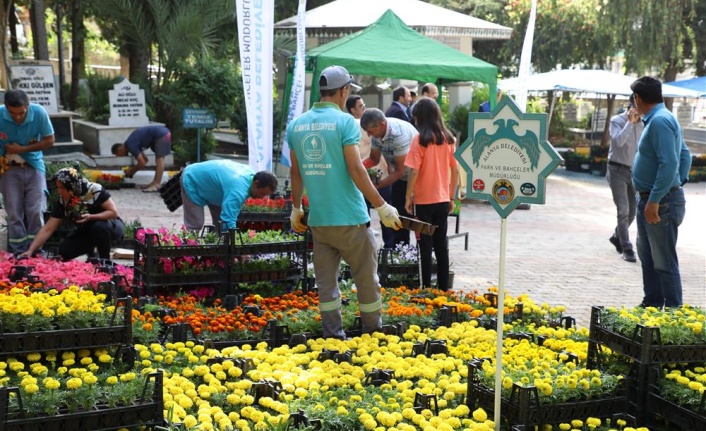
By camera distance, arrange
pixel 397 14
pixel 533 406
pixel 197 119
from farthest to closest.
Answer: pixel 397 14, pixel 197 119, pixel 533 406

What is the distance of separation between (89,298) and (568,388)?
8.95ft

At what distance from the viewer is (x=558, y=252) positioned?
40.6 ft

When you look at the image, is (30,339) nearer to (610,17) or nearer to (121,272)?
(121,272)

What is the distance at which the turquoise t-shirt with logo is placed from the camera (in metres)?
6.25

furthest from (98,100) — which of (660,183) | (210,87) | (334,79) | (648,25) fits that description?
(660,183)

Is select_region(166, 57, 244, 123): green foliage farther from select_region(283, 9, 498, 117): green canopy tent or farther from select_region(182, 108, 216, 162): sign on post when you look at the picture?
select_region(283, 9, 498, 117): green canopy tent

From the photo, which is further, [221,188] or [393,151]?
[393,151]

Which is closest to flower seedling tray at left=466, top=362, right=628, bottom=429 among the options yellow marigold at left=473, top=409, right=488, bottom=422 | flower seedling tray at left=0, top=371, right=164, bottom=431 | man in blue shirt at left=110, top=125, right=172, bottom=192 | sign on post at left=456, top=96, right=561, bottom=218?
yellow marigold at left=473, top=409, right=488, bottom=422

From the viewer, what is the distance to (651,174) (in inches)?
297

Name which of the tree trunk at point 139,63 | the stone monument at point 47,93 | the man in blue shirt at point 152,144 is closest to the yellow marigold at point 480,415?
the man in blue shirt at point 152,144

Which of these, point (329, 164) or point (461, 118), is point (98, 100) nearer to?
point (461, 118)

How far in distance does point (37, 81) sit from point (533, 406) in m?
17.1

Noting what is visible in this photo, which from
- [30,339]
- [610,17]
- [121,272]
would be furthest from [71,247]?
[610,17]

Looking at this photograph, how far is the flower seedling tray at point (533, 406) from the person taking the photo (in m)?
4.43
